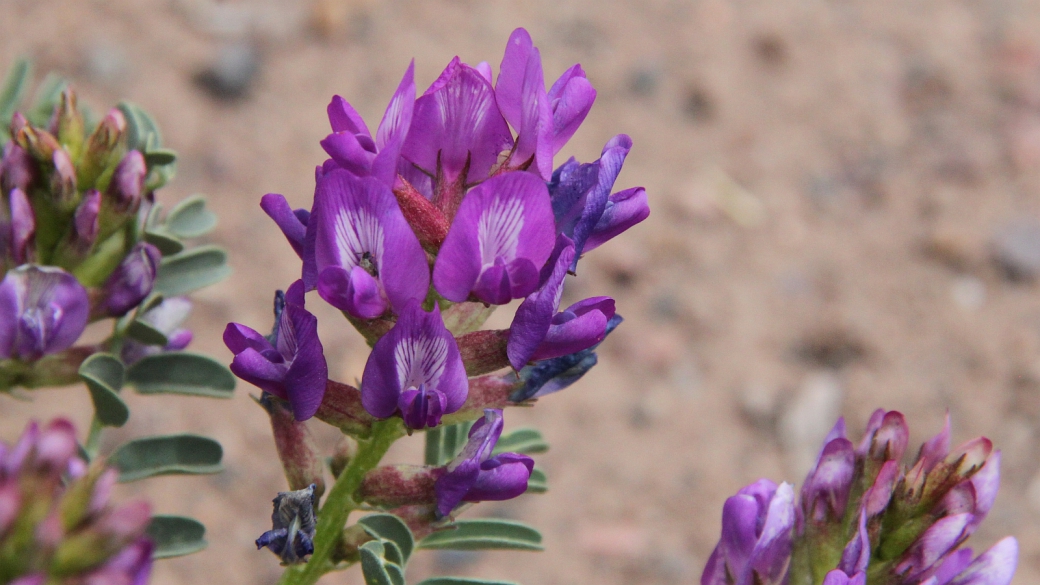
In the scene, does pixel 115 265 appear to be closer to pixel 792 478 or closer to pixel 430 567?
pixel 430 567

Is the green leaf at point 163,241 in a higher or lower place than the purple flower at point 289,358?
higher

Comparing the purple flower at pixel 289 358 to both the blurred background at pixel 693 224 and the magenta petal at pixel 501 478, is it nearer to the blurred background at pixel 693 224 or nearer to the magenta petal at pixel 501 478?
the magenta petal at pixel 501 478

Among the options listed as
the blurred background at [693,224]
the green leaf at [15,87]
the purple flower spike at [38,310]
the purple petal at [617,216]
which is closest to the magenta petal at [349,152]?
the purple petal at [617,216]

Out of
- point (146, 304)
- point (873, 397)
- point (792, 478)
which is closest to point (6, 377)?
point (146, 304)

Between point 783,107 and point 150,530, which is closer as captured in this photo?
point 150,530

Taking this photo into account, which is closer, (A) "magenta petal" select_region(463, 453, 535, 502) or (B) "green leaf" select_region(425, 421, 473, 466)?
(A) "magenta petal" select_region(463, 453, 535, 502)

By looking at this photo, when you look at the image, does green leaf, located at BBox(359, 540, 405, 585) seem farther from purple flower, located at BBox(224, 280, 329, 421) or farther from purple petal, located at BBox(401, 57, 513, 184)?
purple petal, located at BBox(401, 57, 513, 184)

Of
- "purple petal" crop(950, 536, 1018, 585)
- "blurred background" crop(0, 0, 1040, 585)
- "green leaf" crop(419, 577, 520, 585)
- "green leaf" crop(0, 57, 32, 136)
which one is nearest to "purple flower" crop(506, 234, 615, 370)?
"green leaf" crop(419, 577, 520, 585)
